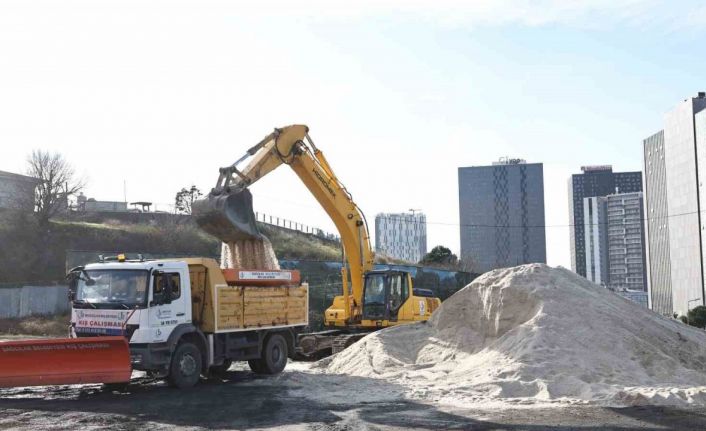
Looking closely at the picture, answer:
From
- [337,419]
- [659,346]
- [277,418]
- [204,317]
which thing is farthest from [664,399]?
[204,317]

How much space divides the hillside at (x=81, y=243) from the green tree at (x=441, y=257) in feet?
28.4

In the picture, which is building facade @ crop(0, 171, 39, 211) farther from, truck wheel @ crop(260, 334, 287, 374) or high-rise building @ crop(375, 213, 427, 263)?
high-rise building @ crop(375, 213, 427, 263)

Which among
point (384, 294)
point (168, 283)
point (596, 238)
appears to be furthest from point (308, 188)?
point (596, 238)

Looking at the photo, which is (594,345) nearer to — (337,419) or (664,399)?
(664,399)

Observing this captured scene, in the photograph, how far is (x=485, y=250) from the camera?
342 ft

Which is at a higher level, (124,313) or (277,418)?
(124,313)

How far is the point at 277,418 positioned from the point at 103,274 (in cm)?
567

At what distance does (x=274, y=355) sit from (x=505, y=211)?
91.3 meters

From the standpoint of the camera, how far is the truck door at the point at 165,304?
1477cm

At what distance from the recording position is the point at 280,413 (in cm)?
1219

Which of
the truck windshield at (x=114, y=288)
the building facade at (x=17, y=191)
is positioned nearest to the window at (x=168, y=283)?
the truck windshield at (x=114, y=288)

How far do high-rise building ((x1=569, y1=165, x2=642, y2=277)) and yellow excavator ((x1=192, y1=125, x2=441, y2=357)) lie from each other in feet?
482

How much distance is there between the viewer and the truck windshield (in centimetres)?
1480

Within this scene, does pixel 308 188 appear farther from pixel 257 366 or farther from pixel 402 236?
pixel 402 236
